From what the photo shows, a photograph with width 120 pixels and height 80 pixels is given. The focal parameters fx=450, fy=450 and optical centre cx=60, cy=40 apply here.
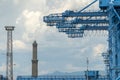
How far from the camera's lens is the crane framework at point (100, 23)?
218 ft

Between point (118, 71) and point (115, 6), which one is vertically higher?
point (115, 6)

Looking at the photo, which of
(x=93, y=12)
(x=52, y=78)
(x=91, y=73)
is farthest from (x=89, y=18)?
(x=52, y=78)

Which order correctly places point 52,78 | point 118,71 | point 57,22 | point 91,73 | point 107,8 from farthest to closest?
point 52,78, point 91,73, point 57,22, point 107,8, point 118,71

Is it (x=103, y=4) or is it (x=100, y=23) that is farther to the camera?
(x=100, y=23)

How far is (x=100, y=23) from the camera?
76.9 meters

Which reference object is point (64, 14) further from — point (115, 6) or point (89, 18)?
point (115, 6)

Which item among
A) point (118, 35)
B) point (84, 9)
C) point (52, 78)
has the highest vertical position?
point (84, 9)

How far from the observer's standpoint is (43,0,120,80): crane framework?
218 feet

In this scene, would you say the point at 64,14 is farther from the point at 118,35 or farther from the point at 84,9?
the point at 118,35

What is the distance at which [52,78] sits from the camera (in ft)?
343

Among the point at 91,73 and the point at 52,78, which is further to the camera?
the point at 52,78

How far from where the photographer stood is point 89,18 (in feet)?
244

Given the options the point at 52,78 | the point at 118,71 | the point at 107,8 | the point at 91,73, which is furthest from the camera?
the point at 52,78

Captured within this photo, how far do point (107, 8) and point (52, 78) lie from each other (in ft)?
127
